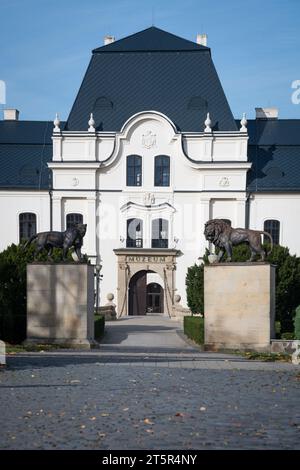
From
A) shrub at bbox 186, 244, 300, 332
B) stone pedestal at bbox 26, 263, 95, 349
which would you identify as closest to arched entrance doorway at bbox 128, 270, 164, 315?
shrub at bbox 186, 244, 300, 332

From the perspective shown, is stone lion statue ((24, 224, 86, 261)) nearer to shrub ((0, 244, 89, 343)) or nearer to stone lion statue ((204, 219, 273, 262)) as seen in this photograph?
shrub ((0, 244, 89, 343))

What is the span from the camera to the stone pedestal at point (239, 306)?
25031 millimetres

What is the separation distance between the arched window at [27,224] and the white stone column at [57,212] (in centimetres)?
147

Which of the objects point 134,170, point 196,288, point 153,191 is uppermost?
point 134,170

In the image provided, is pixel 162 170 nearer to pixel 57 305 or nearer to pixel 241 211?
pixel 241 211

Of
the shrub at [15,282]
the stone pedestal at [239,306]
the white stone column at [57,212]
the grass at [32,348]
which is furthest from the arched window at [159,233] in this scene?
the grass at [32,348]

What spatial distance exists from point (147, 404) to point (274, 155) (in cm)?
4666

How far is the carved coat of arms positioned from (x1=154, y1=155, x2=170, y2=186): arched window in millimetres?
901

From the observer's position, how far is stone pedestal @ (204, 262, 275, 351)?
25.0m

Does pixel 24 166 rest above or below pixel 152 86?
below

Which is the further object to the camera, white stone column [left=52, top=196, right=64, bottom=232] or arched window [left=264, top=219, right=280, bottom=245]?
white stone column [left=52, top=196, right=64, bottom=232]

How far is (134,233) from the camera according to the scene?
55.7m

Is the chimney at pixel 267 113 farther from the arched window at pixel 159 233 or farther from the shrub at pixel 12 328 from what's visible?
the shrub at pixel 12 328

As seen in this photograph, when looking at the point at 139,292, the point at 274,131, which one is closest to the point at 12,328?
the point at 139,292
